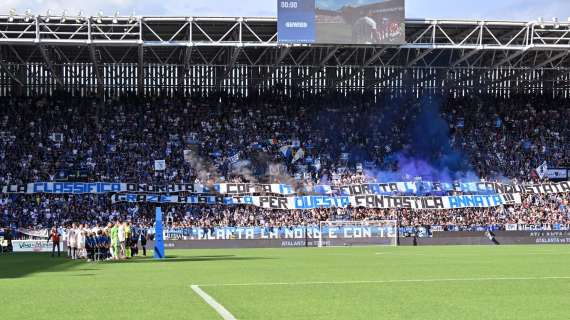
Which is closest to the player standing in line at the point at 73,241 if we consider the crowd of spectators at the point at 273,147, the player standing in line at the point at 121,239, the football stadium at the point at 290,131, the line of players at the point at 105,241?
the line of players at the point at 105,241

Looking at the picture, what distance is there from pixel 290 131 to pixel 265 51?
746 cm

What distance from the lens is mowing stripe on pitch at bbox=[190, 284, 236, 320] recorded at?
1152cm

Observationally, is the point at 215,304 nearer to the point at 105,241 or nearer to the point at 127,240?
the point at 105,241

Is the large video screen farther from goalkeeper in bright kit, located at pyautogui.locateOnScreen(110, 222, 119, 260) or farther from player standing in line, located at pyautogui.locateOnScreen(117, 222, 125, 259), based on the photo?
goalkeeper in bright kit, located at pyautogui.locateOnScreen(110, 222, 119, 260)

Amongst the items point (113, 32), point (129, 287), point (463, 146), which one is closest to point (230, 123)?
point (113, 32)

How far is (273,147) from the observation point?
6047 centimetres

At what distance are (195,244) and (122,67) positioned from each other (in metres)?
17.2

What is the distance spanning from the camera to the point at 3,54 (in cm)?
5647

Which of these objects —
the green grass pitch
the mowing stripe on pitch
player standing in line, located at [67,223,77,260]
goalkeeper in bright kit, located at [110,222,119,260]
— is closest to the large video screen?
player standing in line, located at [67,223,77,260]

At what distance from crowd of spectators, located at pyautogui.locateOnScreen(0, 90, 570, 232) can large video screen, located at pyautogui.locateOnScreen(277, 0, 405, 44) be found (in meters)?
12.0

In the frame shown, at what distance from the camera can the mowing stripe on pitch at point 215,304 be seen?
11.5 metres

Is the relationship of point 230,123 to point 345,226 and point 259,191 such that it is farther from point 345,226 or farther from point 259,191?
point 345,226

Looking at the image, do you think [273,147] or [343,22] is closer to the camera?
[343,22]

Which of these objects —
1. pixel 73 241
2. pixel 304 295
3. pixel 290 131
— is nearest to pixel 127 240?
pixel 73 241
